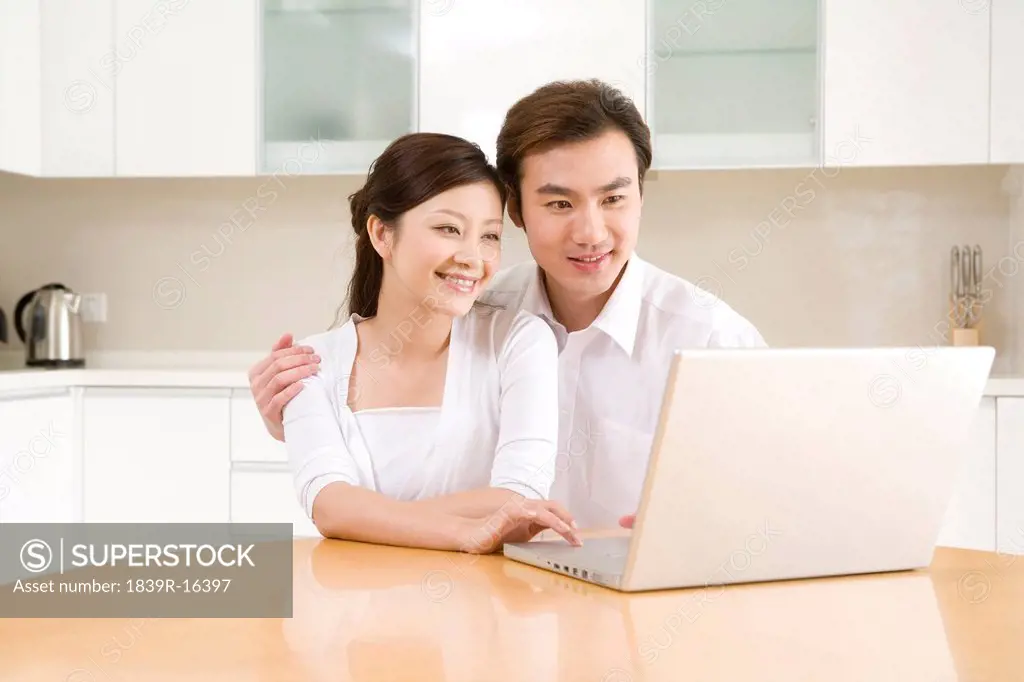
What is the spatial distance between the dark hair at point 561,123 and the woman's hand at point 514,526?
630 millimetres

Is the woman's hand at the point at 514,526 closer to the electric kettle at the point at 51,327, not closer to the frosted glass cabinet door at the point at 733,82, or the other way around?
the frosted glass cabinet door at the point at 733,82

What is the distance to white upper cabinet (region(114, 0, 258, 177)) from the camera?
3338 millimetres

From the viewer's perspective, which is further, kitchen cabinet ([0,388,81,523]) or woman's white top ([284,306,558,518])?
kitchen cabinet ([0,388,81,523])

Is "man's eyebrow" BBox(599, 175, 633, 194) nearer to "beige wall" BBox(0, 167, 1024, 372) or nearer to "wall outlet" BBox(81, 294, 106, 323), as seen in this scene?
"beige wall" BBox(0, 167, 1024, 372)

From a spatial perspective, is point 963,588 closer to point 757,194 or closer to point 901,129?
point 901,129

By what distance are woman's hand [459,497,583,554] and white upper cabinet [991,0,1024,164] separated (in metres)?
2.32

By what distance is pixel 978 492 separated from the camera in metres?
2.82

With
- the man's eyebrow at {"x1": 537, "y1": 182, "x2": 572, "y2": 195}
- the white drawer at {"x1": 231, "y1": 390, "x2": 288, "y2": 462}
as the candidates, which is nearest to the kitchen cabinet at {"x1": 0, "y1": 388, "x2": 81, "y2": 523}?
the white drawer at {"x1": 231, "y1": 390, "x2": 288, "y2": 462}

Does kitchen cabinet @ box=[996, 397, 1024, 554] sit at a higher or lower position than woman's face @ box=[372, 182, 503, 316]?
lower

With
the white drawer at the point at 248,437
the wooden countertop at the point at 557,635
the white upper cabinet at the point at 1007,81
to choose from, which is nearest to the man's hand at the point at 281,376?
the wooden countertop at the point at 557,635

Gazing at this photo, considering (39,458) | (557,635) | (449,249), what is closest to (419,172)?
(449,249)

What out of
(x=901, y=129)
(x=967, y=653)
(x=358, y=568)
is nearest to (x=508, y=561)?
(x=358, y=568)

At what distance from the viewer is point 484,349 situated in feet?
4.95

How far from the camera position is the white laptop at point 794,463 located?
0.91 metres
